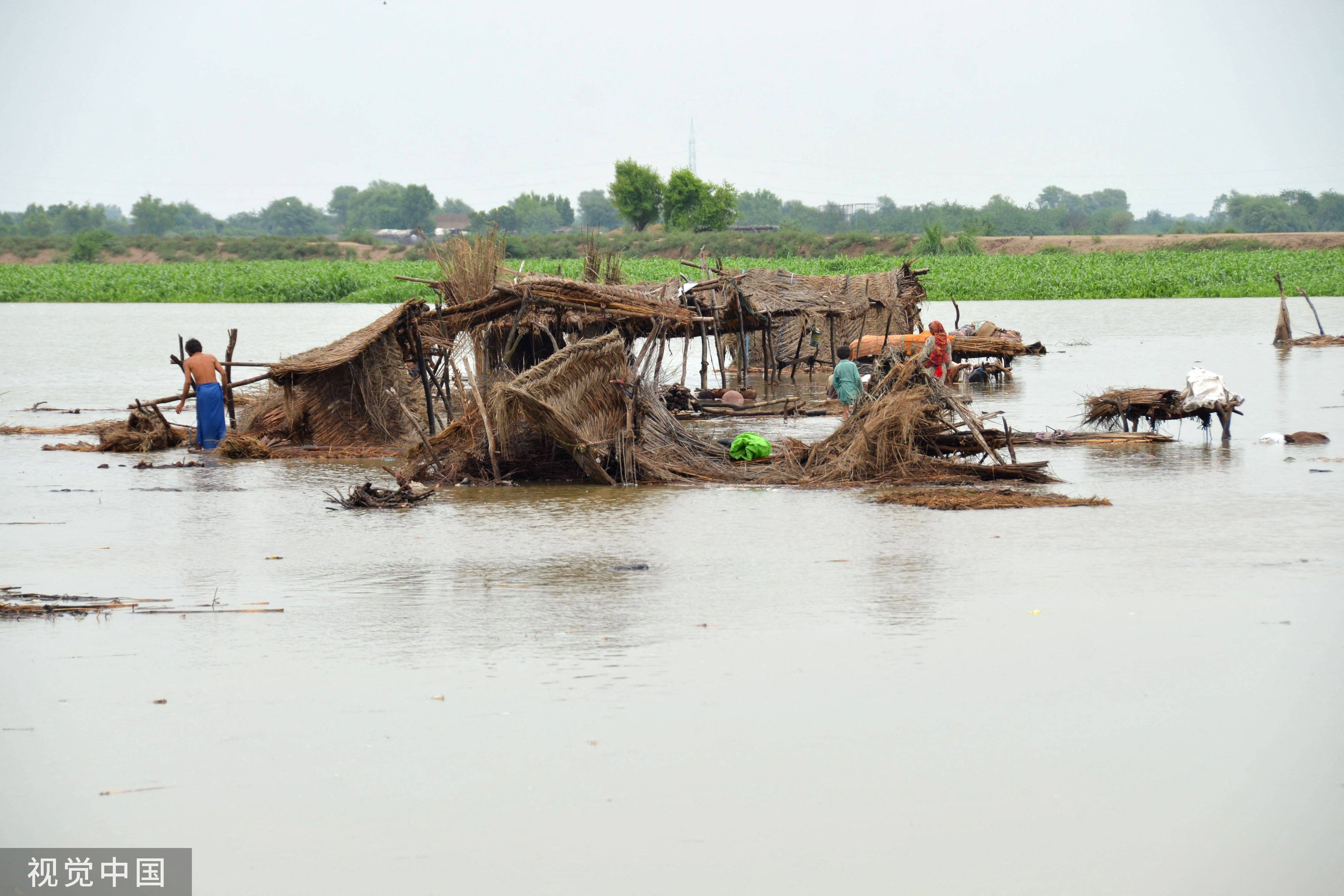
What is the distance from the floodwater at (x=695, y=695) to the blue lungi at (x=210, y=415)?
11.3ft

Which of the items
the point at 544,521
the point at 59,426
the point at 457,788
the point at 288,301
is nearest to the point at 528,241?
the point at 288,301

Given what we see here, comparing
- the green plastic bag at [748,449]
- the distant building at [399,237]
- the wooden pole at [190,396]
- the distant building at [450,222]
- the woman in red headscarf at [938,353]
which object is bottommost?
the green plastic bag at [748,449]

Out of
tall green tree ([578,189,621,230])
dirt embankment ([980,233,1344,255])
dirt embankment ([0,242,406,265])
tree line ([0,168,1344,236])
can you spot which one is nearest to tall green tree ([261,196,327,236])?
tree line ([0,168,1344,236])

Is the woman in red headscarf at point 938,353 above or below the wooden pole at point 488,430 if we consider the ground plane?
above

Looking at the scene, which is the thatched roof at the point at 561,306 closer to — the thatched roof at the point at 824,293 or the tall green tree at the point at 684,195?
the thatched roof at the point at 824,293

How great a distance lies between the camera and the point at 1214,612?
23.0 ft

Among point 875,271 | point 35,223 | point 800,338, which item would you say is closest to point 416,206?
point 35,223

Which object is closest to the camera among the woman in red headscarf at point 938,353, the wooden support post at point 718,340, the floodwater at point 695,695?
the floodwater at point 695,695

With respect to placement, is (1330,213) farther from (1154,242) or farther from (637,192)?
(637,192)

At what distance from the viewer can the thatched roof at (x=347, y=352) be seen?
14203 millimetres

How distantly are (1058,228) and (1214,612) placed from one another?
14005 cm

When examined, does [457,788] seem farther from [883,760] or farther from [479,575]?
[479,575]

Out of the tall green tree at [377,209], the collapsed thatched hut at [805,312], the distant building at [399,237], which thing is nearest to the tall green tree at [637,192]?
the distant building at [399,237]

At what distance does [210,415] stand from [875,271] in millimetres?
52002
